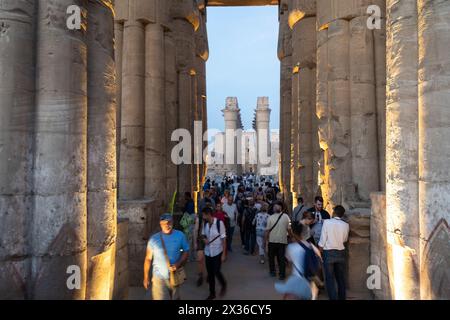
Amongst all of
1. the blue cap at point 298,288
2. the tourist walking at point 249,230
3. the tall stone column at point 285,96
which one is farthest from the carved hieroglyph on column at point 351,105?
the tall stone column at point 285,96

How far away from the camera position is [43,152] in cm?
404

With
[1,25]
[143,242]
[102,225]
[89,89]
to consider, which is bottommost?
[143,242]

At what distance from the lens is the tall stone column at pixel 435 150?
372 centimetres

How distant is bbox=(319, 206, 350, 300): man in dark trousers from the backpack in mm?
1849

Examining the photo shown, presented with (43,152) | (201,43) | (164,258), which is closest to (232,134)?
(201,43)

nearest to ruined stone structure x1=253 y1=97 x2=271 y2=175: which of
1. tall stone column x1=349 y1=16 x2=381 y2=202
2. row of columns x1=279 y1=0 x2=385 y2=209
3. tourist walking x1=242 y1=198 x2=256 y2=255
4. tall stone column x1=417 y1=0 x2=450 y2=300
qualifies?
tourist walking x1=242 y1=198 x2=256 y2=255

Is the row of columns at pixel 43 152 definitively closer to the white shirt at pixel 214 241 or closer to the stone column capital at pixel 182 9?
the white shirt at pixel 214 241

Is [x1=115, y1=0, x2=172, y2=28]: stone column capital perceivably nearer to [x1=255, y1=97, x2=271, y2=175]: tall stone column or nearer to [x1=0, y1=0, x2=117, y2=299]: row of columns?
[x1=0, y1=0, x2=117, y2=299]: row of columns

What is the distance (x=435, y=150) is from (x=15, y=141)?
4.27 metres

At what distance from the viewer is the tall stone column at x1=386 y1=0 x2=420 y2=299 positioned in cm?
425

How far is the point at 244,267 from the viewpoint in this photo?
29.7 feet

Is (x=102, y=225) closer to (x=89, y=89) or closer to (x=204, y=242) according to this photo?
(x=89, y=89)

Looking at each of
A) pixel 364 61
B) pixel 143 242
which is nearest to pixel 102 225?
pixel 143 242
